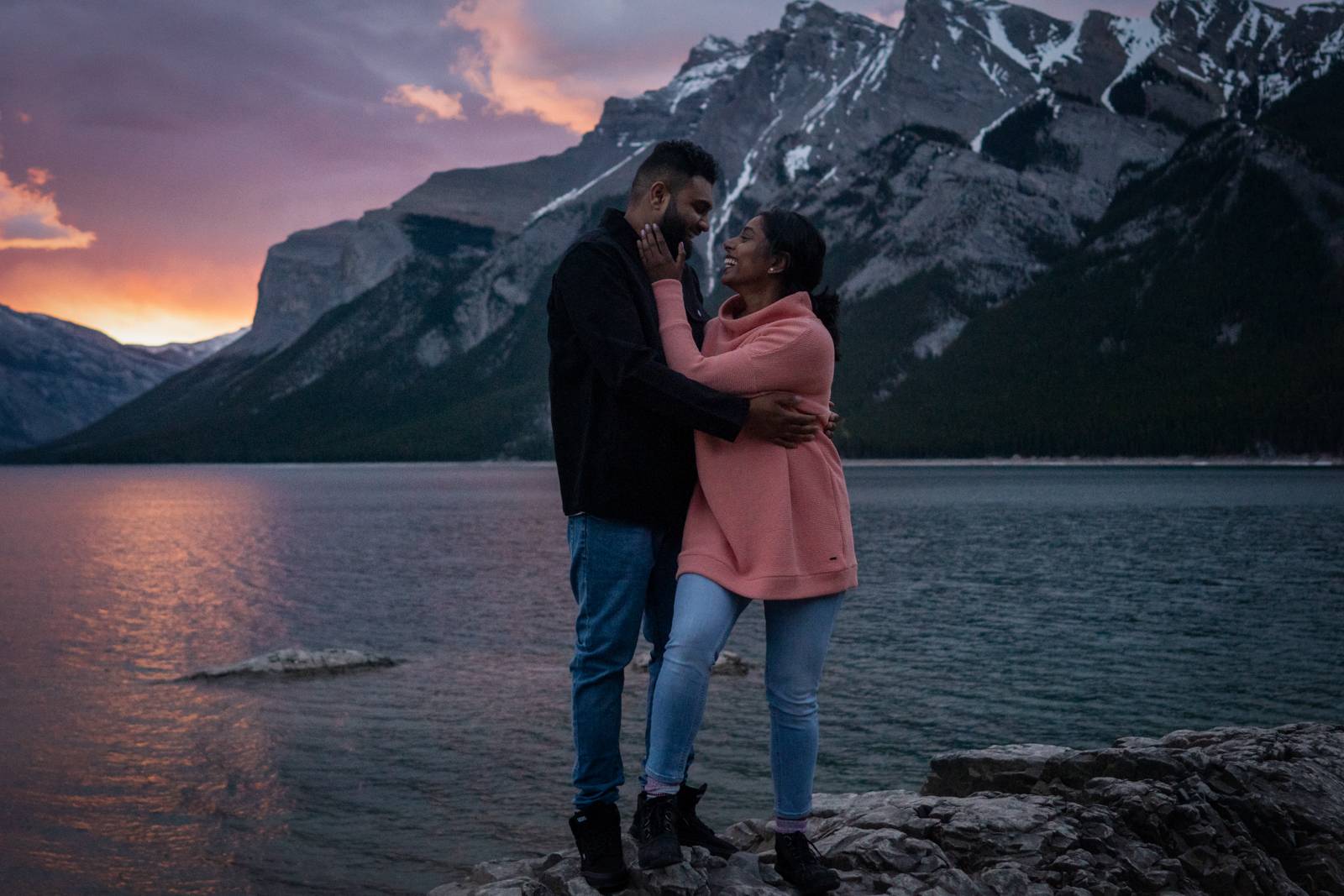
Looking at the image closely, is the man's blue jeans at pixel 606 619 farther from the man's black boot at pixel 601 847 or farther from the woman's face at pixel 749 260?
the woman's face at pixel 749 260

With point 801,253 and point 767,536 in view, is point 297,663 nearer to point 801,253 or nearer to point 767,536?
point 767,536

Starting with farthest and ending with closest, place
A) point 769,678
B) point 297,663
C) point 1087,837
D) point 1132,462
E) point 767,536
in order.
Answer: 1. point 1132,462
2. point 297,663
3. point 1087,837
4. point 769,678
5. point 767,536

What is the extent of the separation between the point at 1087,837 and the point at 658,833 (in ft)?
8.80

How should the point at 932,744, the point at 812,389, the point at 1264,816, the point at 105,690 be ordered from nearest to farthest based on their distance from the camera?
the point at 812,389, the point at 1264,816, the point at 932,744, the point at 105,690

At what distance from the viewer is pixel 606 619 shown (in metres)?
5.39

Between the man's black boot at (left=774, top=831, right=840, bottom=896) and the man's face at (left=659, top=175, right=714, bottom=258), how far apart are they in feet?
9.97

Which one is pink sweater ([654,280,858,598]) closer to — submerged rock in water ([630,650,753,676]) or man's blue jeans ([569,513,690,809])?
man's blue jeans ([569,513,690,809])

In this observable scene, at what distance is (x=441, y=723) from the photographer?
63.7 ft

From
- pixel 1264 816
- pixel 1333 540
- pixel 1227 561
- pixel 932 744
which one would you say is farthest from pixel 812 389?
pixel 1333 540

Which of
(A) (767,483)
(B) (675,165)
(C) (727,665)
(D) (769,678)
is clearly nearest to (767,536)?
(A) (767,483)

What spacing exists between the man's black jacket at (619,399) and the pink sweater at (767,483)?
0.43ft

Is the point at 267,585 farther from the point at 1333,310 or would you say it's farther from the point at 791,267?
the point at 1333,310

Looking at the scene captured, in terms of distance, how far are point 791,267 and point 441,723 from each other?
15728 mm

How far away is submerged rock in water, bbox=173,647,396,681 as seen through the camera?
80.2 ft
